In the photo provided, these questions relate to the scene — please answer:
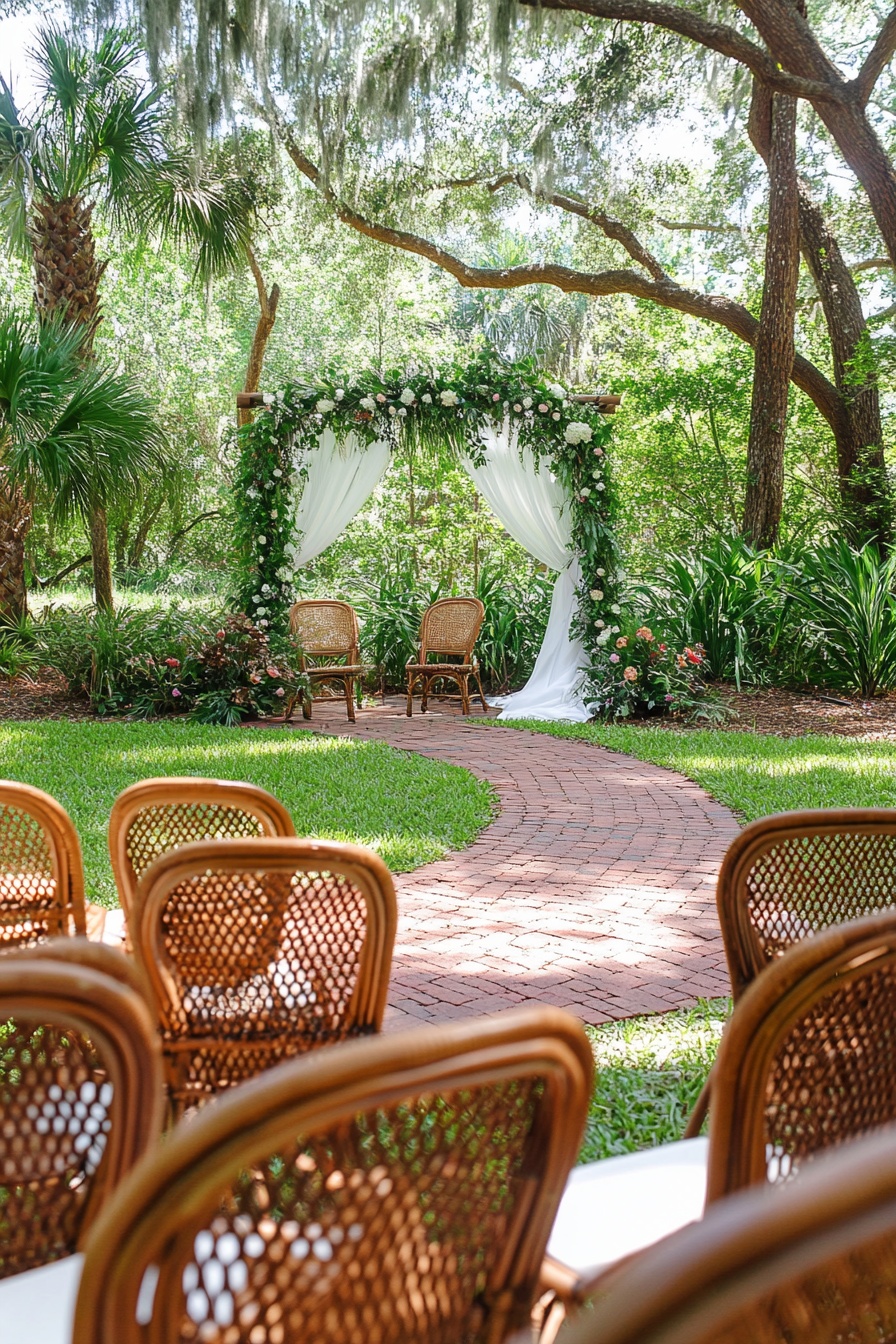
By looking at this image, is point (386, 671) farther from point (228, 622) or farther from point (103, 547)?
point (103, 547)

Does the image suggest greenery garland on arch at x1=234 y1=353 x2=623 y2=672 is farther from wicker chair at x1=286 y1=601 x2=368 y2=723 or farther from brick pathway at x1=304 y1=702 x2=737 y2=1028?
brick pathway at x1=304 y1=702 x2=737 y2=1028

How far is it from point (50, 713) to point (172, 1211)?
8518 mm

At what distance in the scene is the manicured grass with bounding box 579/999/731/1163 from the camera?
2420 millimetres

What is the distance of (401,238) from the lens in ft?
43.1

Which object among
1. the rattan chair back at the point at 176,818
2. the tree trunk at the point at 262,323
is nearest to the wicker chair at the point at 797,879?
the rattan chair back at the point at 176,818

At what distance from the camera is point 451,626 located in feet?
32.6

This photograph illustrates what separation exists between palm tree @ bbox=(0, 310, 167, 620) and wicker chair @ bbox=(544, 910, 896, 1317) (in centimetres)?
798

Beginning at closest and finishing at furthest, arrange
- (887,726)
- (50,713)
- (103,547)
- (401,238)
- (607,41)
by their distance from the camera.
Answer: (887,726) → (50,713) → (103,547) → (607,41) → (401,238)

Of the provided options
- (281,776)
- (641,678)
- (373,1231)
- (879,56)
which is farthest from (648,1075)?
(879,56)

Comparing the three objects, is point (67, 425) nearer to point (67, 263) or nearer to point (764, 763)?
point (67, 263)

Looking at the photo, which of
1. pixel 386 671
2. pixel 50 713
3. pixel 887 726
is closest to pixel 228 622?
pixel 50 713

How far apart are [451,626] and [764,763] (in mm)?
3884

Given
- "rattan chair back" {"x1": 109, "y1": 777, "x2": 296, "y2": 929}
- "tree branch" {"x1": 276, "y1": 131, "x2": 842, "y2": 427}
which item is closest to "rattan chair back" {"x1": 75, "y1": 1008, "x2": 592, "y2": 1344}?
"rattan chair back" {"x1": 109, "y1": 777, "x2": 296, "y2": 929}

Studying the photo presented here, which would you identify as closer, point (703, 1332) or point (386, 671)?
point (703, 1332)
